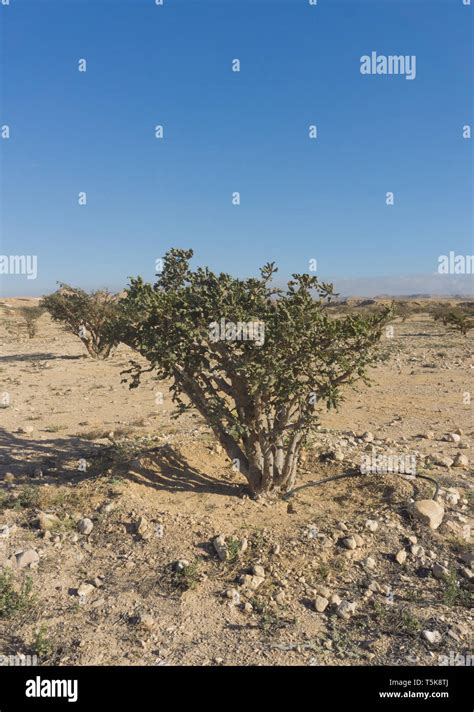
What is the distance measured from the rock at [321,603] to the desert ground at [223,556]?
2 cm

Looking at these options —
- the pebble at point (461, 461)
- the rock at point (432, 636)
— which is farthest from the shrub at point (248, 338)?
the pebble at point (461, 461)

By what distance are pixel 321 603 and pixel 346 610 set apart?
0.25m

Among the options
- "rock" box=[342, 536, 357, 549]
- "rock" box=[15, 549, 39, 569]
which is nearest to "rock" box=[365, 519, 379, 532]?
"rock" box=[342, 536, 357, 549]

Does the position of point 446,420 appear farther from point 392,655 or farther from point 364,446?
point 392,655

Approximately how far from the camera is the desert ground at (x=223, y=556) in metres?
4.18

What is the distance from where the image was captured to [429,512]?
5.88 m

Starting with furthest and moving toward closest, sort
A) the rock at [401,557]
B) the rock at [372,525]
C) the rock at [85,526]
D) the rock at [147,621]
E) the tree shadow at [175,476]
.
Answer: the tree shadow at [175,476], the rock at [85,526], the rock at [372,525], the rock at [401,557], the rock at [147,621]

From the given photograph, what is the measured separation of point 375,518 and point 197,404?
2808mm

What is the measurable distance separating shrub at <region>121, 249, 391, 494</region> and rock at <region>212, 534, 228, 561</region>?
1.26m

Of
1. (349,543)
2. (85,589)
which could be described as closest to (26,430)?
(85,589)

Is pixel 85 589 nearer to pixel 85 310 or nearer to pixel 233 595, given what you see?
pixel 233 595

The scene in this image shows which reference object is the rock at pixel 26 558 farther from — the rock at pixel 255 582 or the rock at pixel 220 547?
the rock at pixel 255 582
